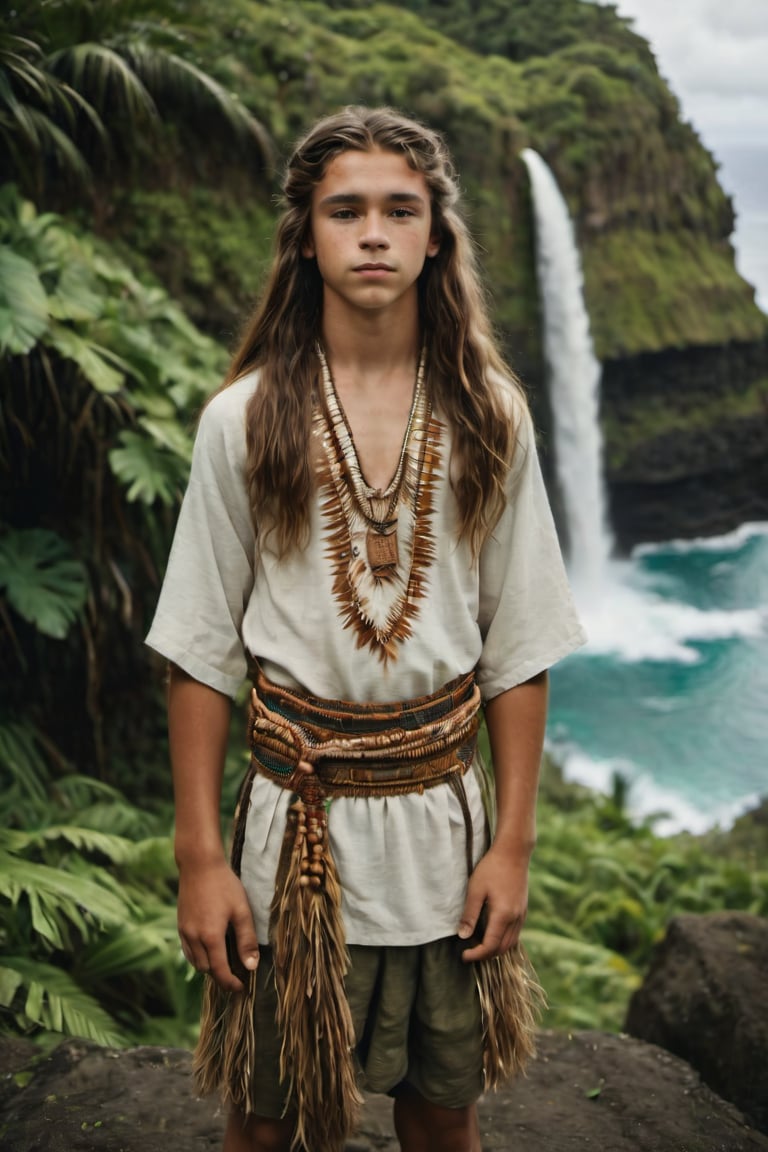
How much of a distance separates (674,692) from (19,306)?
30.9 ft

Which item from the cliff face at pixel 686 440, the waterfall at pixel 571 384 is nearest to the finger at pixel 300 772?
the waterfall at pixel 571 384

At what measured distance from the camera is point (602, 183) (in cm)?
1399

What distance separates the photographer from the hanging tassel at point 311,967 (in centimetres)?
169

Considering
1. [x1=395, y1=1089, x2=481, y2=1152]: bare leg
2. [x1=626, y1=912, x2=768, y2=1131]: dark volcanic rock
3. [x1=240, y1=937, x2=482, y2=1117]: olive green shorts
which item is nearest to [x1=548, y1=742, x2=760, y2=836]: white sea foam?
[x1=626, y1=912, x2=768, y2=1131]: dark volcanic rock

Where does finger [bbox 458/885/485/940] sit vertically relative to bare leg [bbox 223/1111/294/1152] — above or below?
above

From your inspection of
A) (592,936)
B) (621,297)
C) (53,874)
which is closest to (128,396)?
(53,874)

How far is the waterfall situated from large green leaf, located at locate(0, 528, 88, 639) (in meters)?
9.88

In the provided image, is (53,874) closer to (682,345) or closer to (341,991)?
(341,991)

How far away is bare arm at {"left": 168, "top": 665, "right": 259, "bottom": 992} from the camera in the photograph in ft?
5.54

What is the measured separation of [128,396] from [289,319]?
2.60m

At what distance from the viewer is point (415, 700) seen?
1751 mm

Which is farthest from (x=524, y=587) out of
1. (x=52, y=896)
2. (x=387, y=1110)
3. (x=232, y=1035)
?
(x=52, y=896)

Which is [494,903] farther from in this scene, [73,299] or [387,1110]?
[73,299]

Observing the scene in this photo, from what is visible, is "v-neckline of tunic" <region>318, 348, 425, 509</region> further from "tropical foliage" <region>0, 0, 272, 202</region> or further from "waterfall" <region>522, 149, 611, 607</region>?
"waterfall" <region>522, 149, 611, 607</region>
